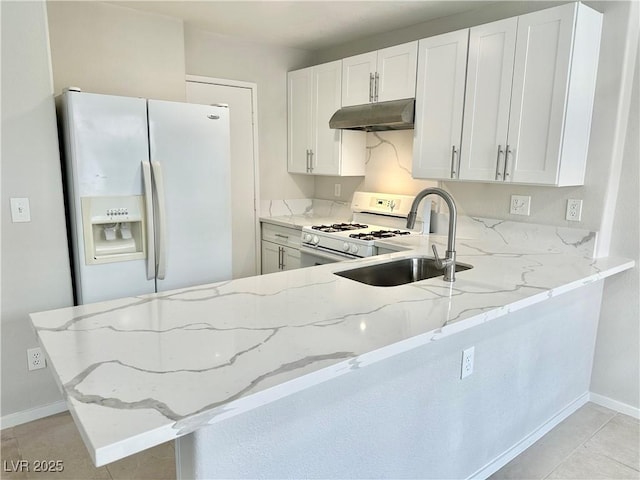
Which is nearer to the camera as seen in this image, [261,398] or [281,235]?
[261,398]

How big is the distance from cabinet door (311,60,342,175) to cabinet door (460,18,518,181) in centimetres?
120

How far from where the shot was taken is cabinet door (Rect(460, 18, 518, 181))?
2.44 metres

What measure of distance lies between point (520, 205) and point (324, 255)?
4.45 feet

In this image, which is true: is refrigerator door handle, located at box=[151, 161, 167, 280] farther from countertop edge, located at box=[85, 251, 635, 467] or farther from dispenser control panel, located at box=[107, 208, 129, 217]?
countertop edge, located at box=[85, 251, 635, 467]

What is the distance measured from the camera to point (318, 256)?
10.8ft

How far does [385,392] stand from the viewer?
57.8 inches

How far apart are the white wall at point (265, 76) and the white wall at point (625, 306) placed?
2.69 meters

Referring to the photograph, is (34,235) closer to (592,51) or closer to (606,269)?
(606,269)

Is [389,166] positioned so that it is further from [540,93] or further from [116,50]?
[116,50]

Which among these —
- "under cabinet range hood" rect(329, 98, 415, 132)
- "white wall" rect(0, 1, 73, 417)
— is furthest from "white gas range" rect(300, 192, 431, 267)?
"white wall" rect(0, 1, 73, 417)

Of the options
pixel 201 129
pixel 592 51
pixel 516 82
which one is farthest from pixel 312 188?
pixel 592 51

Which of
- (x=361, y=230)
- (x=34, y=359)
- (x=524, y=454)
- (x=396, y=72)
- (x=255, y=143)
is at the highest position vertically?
(x=396, y=72)

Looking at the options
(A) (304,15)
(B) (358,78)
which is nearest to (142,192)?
(A) (304,15)

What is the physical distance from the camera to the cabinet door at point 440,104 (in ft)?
8.78
